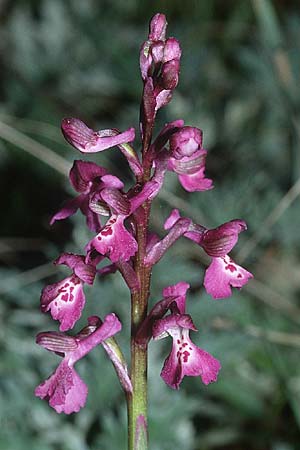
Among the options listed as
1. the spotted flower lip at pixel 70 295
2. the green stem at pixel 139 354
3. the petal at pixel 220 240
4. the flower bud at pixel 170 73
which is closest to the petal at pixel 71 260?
the spotted flower lip at pixel 70 295

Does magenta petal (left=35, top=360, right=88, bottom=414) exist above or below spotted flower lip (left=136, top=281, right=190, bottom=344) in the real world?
below

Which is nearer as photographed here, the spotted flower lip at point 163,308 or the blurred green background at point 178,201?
the spotted flower lip at point 163,308

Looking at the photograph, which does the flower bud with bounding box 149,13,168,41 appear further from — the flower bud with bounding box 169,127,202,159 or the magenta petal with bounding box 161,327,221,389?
the magenta petal with bounding box 161,327,221,389

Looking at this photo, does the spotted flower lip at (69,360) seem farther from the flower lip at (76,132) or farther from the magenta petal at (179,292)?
the flower lip at (76,132)

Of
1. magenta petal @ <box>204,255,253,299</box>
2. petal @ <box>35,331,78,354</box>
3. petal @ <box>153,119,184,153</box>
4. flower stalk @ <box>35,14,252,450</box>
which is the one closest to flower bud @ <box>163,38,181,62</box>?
flower stalk @ <box>35,14,252,450</box>

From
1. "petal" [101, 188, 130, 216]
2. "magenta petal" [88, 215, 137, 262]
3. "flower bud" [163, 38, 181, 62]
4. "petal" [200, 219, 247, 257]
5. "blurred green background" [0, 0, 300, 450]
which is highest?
"flower bud" [163, 38, 181, 62]

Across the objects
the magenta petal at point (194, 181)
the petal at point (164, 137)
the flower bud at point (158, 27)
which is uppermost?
the flower bud at point (158, 27)
